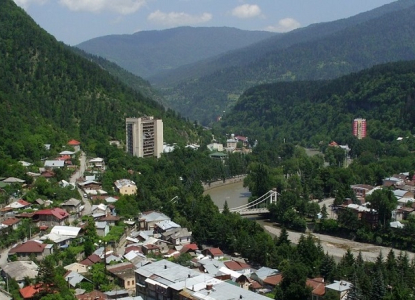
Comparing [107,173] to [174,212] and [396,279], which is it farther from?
[396,279]

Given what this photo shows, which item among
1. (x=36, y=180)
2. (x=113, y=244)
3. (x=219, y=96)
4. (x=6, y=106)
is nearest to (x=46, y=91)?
(x=6, y=106)

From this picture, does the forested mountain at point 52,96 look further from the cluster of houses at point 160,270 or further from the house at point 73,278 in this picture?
the house at point 73,278

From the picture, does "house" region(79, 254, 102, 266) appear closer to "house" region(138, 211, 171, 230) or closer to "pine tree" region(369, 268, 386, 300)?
"house" region(138, 211, 171, 230)

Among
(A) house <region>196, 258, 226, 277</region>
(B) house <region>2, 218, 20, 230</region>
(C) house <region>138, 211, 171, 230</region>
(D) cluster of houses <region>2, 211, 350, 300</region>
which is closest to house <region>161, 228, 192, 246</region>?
(D) cluster of houses <region>2, 211, 350, 300</region>

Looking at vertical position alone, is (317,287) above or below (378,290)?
below

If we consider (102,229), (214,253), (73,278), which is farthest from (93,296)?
(102,229)

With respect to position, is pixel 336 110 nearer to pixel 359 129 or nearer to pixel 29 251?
pixel 359 129
